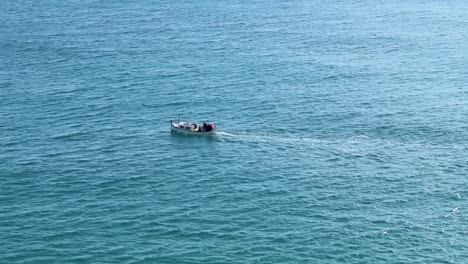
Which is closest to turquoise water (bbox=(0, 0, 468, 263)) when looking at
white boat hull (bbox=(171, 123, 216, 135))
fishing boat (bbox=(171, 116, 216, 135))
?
white boat hull (bbox=(171, 123, 216, 135))

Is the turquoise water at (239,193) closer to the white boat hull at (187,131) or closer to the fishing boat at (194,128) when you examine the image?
the white boat hull at (187,131)

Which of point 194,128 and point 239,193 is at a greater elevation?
point 194,128

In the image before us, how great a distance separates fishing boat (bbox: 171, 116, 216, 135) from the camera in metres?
193

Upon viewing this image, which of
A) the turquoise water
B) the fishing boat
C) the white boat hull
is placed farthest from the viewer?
the white boat hull

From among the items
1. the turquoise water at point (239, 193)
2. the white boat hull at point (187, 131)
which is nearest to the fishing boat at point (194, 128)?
the white boat hull at point (187, 131)

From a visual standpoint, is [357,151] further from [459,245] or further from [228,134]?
[459,245]

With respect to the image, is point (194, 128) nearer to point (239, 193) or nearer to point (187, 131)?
point (187, 131)

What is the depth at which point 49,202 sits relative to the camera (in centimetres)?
16112

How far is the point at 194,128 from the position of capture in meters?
195

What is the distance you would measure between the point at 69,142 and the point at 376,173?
216 ft

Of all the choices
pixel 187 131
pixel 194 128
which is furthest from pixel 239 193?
pixel 194 128

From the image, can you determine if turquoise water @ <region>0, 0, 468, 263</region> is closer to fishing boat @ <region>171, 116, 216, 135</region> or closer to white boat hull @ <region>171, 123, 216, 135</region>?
white boat hull @ <region>171, 123, 216, 135</region>

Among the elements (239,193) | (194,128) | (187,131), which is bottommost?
(239,193)

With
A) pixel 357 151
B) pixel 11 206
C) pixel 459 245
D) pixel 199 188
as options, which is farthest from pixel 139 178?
pixel 459 245
